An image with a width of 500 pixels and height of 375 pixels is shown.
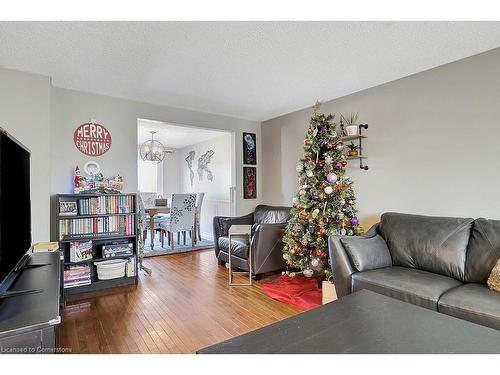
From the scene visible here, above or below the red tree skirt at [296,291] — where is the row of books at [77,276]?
above

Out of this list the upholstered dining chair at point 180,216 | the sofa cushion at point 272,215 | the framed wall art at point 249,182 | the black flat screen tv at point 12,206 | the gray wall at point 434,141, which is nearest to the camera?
the black flat screen tv at point 12,206

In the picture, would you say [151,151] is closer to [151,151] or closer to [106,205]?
[151,151]

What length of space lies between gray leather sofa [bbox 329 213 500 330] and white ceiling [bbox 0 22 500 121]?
1559 millimetres

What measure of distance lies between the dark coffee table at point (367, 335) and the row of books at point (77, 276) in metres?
2.69

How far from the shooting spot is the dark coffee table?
1.07 meters

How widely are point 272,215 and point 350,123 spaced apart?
1722 millimetres

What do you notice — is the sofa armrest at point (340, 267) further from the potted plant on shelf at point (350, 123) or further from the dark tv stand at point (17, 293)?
the dark tv stand at point (17, 293)

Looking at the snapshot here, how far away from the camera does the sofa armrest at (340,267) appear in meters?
2.34

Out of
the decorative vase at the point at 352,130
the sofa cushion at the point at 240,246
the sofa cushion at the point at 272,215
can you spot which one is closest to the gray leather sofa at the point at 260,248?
the sofa cushion at the point at 240,246

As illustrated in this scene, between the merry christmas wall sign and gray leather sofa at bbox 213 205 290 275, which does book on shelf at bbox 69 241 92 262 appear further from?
gray leather sofa at bbox 213 205 290 275

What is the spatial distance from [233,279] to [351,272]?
64.7 inches

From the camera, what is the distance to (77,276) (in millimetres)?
3066

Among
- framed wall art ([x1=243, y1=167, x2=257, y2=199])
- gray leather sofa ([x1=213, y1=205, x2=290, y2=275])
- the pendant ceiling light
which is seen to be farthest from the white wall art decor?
gray leather sofa ([x1=213, y1=205, x2=290, y2=275])
